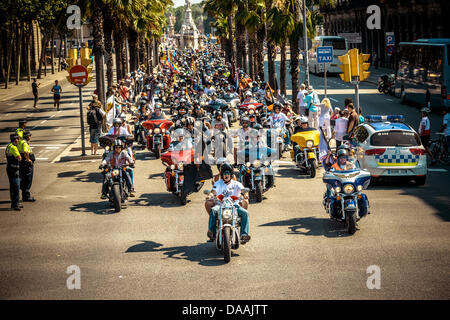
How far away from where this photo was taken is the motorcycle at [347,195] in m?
12.9

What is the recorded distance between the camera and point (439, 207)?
1521 cm

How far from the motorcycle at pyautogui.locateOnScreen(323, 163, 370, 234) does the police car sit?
165 inches

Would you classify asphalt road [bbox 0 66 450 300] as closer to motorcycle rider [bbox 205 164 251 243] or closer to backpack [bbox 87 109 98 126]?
motorcycle rider [bbox 205 164 251 243]

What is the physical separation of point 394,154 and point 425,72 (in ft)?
67.8

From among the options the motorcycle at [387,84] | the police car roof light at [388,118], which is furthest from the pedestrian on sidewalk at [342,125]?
the motorcycle at [387,84]

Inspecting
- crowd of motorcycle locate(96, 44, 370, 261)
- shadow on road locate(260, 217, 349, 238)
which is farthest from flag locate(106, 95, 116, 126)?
shadow on road locate(260, 217, 349, 238)

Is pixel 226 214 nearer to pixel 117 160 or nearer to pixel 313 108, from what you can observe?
pixel 117 160

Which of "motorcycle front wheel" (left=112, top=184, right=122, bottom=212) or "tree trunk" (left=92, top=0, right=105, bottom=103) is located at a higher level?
"tree trunk" (left=92, top=0, right=105, bottom=103)

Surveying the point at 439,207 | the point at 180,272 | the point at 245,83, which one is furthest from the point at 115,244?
the point at 245,83

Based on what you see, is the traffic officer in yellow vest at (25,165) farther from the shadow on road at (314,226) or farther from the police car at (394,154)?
the police car at (394,154)

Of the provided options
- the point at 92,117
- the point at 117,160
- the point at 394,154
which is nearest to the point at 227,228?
the point at 117,160

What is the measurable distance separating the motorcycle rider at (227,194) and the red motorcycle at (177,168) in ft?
13.6

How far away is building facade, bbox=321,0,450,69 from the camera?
191 feet

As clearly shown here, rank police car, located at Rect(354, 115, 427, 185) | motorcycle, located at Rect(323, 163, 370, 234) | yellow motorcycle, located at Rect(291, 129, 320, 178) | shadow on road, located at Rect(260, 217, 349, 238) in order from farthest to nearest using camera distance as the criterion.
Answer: yellow motorcycle, located at Rect(291, 129, 320, 178) < police car, located at Rect(354, 115, 427, 185) < shadow on road, located at Rect(260, 217, 349, 238) < motorcycle, located at Rect(323, 163, 370, 234)
